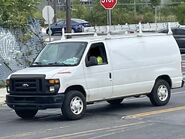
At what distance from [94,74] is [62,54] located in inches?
36.0

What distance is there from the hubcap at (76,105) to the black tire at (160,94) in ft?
8.41

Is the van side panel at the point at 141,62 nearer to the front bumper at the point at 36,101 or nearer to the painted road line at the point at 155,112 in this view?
the painted road line at the point at 155,112

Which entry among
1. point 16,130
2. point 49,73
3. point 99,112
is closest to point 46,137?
point 16,130

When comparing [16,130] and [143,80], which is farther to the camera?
[143,80]

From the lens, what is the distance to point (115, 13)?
69500 mm

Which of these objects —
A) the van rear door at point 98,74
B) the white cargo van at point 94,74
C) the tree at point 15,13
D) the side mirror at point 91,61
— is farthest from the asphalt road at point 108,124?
the tree at point 15,13

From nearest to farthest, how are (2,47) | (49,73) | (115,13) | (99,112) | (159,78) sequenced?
(49,73) < (99,112) < (159,78) < (2,47) < (115,13)

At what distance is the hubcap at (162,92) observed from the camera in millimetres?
15117

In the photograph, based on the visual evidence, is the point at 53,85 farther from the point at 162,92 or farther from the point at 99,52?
the point at 162,92

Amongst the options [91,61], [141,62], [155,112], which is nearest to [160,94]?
[141,62]

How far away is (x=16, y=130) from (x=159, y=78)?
4807mm

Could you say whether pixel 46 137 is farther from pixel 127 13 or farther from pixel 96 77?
pixel 127 13

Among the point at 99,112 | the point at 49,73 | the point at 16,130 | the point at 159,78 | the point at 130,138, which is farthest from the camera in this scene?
the point at 159,78

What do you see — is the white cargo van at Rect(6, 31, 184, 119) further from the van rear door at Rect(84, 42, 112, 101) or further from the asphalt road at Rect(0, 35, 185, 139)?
the asphalt road at Rect(0, 35, 185, 139)
